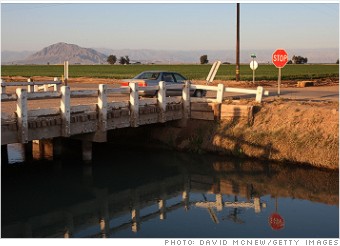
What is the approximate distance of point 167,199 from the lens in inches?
594

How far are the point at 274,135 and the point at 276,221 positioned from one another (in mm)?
5456

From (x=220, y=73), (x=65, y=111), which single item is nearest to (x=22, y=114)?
(x=65, y=111)

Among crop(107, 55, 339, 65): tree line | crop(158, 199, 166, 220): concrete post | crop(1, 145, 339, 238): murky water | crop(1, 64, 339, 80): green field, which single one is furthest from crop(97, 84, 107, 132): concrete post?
crop(107, 55, 339, 65): tree line

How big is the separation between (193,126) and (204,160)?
1745 mm

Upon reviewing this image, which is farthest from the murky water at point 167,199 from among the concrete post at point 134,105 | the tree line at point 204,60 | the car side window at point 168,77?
the tree line at point 204,60

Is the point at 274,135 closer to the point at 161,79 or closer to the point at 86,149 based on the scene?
the point at 161,79

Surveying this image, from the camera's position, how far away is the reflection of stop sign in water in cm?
1238

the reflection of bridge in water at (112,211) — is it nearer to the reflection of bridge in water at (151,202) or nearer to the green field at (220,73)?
the reflection of bridge in water at (151,202)

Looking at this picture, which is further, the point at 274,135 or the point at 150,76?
the point at 150,76

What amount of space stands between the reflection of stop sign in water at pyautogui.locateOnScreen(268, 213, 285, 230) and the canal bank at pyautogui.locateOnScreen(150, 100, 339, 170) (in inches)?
156

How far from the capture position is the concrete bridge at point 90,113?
13945mm

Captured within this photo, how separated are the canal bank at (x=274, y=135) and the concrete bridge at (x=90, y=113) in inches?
19.9

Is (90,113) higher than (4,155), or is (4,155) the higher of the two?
(90,113)

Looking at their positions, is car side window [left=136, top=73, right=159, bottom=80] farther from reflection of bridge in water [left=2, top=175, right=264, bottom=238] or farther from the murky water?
reflection of bridge in water [left=2, top=175, right=264, bottom=238]
